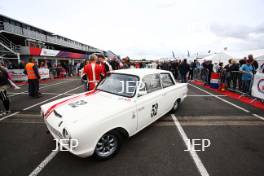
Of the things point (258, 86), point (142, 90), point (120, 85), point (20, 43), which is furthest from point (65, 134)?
point (20, 43)

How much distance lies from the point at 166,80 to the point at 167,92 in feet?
1.54

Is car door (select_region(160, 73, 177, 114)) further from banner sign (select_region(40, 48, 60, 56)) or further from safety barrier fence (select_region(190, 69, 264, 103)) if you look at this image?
banner sign (select_region(40, 48, 60, 56))

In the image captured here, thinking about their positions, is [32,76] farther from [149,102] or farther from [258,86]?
[258,86]

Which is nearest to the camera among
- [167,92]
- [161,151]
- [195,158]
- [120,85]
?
[195,158]

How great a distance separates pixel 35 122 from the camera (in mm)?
4094

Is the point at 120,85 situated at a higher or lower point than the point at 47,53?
lower

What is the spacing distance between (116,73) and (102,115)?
1.59 metres

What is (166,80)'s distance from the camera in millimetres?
4148

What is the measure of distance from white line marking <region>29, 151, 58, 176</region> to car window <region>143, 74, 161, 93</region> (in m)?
2.35

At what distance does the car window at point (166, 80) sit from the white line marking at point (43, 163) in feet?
9.88

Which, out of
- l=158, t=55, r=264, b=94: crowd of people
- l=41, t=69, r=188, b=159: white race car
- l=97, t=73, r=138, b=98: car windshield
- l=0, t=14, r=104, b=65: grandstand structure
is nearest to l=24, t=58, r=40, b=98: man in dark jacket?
l=41, t=69, r=188, b=159: white race car

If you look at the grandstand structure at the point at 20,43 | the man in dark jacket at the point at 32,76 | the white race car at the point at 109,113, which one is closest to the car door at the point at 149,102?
the white race car at the point at 109,113

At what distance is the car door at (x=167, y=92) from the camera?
3.73 m

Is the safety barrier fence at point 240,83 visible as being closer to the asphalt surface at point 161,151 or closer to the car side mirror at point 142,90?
the asphalt surface at point 161,151
